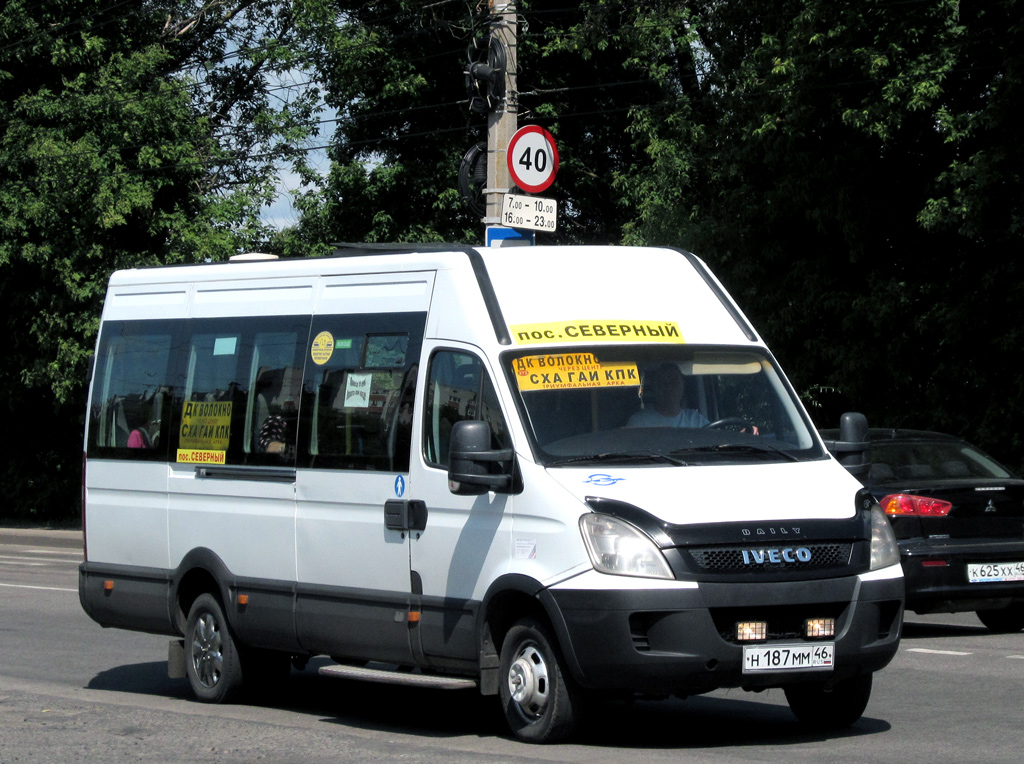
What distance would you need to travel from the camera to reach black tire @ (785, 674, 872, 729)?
809 centimetres

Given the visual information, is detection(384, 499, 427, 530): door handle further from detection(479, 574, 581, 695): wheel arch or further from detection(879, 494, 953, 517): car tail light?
detection(879, 494, 953, 517): car tail light

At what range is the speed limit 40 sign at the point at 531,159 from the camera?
14.8 metres

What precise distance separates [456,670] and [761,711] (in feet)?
6.19

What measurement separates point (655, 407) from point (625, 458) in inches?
20.4

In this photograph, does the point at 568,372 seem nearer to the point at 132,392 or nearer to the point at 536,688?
the point at 536,688

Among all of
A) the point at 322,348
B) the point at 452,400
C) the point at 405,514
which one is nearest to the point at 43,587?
the point at 322,348

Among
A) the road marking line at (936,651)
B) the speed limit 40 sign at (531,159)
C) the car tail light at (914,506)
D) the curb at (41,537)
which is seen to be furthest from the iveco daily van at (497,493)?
the curb at (41,537)

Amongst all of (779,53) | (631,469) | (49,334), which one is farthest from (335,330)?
(49,334)

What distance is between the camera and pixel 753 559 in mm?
7270

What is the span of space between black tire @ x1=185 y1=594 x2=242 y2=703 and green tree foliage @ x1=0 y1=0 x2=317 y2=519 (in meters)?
19.1

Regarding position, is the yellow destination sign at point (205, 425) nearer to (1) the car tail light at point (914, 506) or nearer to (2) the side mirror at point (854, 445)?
(2) the side mirror at point (854, 445)

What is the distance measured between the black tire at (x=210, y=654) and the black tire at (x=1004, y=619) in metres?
6.18

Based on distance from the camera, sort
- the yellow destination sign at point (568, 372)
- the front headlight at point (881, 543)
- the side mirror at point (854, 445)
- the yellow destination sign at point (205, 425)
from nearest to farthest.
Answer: the front headlight at point (881, 543)
the yellow destination sign at point (568, 372)
the side mirror at point (854, 445)
the yellow destination sign at point (205, 425)

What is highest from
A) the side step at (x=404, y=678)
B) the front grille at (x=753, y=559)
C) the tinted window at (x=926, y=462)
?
the tinted window at (x=926, y=462)
